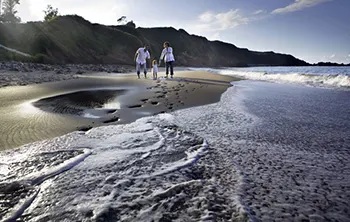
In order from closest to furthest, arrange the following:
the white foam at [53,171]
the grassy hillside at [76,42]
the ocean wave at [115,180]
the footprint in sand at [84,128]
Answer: the ocean wave at [115,180], the white foam at [53,171], the footprint in sand at [84,128], the grassy hillside at [76,42]

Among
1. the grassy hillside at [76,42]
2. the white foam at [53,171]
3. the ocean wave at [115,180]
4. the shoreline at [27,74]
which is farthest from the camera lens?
the grassy hillside at [76,42]

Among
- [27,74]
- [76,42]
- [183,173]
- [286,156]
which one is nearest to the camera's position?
[183,173]

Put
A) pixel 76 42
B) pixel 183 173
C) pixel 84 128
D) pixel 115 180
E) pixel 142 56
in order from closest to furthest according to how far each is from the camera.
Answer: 1. pixel 115 180
2. pixel 183 173
3. pixel 84 128
4. pixel 142 56
5. pixel 76 42

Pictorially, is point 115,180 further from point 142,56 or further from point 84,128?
point 142,56

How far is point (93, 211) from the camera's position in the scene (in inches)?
42.6

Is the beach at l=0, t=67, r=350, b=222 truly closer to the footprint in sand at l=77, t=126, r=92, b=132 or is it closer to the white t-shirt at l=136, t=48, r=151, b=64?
the footprint in sand at l=77, t=126, r=92, b=132

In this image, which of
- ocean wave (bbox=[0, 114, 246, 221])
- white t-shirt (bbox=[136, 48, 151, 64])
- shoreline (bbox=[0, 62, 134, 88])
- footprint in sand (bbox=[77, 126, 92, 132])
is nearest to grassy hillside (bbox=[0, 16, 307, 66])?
shoreline (bbox=[0, 62, 134, 88])

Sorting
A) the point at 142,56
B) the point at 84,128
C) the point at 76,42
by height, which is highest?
the point at 76,42

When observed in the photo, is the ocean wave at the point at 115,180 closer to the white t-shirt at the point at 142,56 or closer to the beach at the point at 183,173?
the beach at the point at 183,173

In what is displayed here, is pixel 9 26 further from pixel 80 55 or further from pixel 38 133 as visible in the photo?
pixel 38 133

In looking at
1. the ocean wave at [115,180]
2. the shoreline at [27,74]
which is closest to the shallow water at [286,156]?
the ocean wave at [115,180]

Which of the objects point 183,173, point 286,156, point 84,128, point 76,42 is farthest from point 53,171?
point 76,42

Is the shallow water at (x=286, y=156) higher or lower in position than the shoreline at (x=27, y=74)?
lower

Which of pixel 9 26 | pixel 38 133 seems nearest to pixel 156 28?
pixel 9 26
